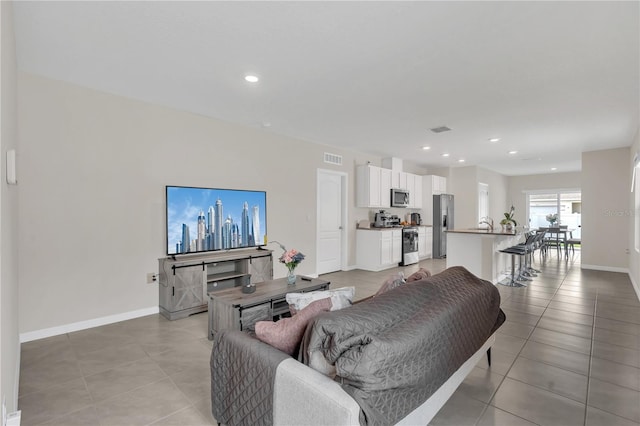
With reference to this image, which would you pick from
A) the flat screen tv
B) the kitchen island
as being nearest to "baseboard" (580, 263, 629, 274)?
the kitchen island

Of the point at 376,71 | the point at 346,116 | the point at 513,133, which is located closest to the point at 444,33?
the point at 376,71

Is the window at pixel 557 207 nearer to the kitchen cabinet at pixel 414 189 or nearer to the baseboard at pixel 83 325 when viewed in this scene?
the kitchen cabinet at pixel 414 189

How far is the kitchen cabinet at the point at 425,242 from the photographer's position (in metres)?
8.02

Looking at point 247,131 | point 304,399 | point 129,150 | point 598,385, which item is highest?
point 247,131

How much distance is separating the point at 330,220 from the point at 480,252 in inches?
110

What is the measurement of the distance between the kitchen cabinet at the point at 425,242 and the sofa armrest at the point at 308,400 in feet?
23.3

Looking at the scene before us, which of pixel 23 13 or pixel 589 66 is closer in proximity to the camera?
pixel 23 13

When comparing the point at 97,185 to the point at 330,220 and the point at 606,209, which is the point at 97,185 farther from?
the point at 606,209

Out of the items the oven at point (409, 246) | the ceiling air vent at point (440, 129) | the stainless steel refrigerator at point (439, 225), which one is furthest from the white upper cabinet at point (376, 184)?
the ceiling air vent at point (440, 129)

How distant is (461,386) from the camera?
2338mm

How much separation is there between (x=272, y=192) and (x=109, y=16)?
3.25 meters

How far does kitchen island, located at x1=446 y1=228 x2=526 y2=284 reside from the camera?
5383 millimetres

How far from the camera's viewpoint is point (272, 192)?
520cm

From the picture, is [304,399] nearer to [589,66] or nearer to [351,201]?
[589,66]
